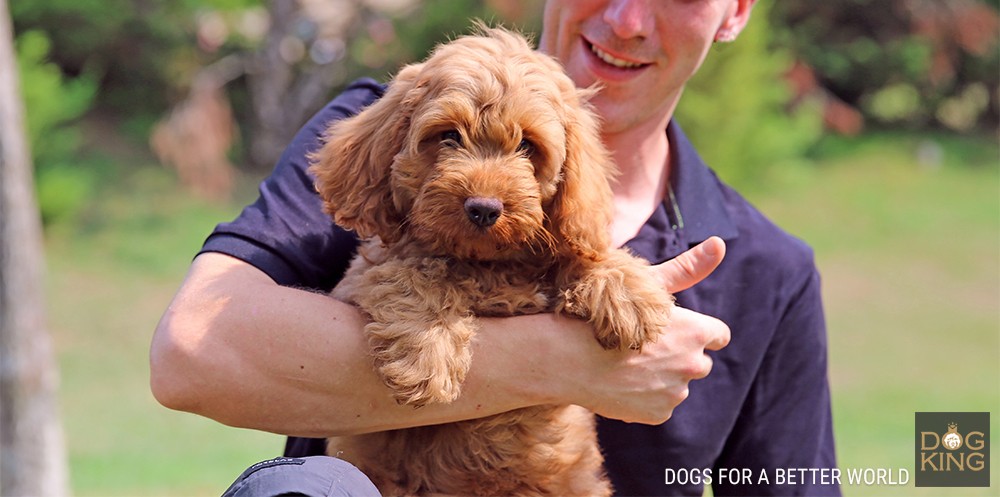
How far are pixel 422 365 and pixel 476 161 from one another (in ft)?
1.85

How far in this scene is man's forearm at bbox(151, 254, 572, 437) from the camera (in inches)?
119

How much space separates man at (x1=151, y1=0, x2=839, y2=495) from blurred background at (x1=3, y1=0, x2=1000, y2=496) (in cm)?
781

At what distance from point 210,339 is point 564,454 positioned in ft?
3.62

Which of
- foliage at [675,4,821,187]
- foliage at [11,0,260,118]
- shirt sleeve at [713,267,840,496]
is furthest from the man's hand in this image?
→ foliage at [11,0,260,118]

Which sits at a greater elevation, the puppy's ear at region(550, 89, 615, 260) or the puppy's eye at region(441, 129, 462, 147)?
the puppy's eye at region(441, 129, 462, 147)

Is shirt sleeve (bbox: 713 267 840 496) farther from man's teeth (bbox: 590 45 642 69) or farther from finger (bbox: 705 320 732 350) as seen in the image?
man's teeth (bbox: 590 45 642 69)

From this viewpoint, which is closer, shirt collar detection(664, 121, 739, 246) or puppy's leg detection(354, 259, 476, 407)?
puppy's leg detection(354, 259, 476, 407)

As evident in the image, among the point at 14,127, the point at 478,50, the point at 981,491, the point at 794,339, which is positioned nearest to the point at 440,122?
the point at 478,50

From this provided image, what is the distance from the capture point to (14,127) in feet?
24.3

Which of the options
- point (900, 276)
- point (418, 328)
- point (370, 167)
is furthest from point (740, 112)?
point (418, 328)

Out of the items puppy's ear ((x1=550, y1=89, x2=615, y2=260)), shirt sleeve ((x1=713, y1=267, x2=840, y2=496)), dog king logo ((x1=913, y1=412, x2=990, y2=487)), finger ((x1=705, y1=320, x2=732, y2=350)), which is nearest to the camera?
puppy's ear ((x1=550, y1=89, x2=615, y2=260))

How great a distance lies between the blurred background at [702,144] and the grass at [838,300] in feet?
0.12

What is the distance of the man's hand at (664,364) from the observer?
10.5 feet

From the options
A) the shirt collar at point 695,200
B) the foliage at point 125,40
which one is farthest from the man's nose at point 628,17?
the foliage at point 125,40
